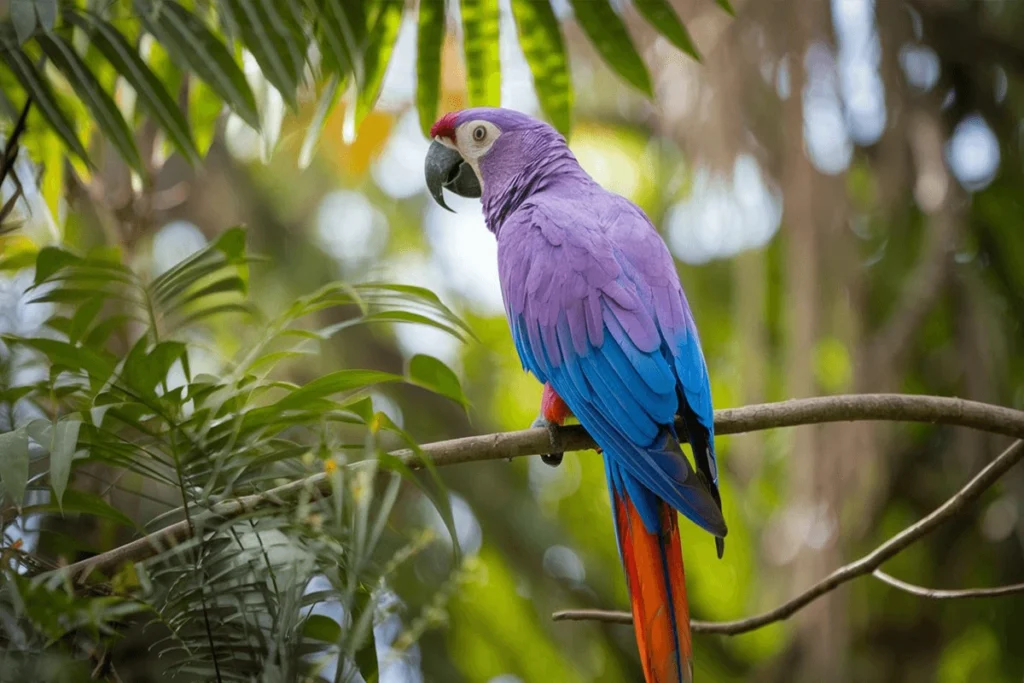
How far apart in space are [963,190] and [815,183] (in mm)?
606

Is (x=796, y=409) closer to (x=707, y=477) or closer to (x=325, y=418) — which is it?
(x=707, y=477)

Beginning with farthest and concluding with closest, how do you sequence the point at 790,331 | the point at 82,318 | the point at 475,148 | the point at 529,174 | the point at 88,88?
the point at 790,331 < the point at 475,148 < the point at 529,174 < the point at 88,88 < the point at 82,318

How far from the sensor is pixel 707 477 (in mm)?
1656

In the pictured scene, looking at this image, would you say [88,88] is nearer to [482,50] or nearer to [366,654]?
[482,50]

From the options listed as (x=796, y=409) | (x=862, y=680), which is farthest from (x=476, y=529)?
(x=796, y=409)

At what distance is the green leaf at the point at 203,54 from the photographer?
1655 mm

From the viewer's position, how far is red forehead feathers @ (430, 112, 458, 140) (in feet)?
7.68

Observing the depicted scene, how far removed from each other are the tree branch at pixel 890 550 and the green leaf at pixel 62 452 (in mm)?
826

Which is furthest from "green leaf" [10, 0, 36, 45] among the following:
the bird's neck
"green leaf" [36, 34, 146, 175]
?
the bird's neck

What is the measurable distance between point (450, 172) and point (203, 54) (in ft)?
2.72

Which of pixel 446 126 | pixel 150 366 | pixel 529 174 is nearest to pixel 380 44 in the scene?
pixel 446 126

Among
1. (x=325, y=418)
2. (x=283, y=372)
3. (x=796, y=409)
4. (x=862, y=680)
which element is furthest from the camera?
(x=283, y=372)

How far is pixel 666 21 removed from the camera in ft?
6.45

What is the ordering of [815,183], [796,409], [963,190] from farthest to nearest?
[963,190]
[815,183]
[796,409]
